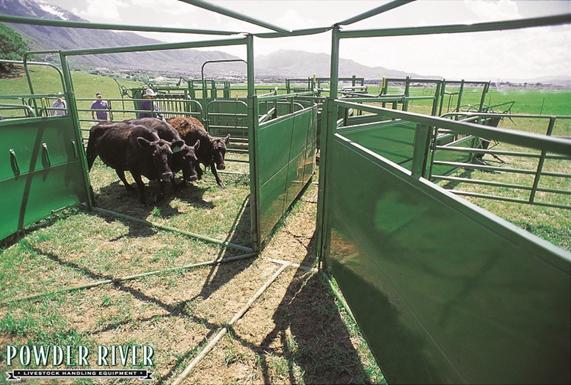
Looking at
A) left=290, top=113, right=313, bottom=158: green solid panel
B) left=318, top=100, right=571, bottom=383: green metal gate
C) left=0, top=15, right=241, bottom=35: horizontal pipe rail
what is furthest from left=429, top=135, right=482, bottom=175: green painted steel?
left=0, top=15, right=241, bottom=35: horizontal pipe rail

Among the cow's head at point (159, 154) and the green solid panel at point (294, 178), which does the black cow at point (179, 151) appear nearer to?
the cow's head at point (159, 154)

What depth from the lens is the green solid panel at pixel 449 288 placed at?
40.8 inches

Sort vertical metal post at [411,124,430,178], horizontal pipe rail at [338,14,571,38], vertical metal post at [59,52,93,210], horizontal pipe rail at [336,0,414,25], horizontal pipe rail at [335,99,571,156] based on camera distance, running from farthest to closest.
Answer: vertical metal post at [59,52,93,210], horizontal pipe rail at [336,0,414,25], vertical metal post at [411,124,430,178], horizontal pipe rail at [338,14,571,38], horizontal pipe rail at [335,99,571,156]

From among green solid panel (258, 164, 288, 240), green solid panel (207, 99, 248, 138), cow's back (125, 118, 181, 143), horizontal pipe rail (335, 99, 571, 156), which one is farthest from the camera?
green solid panel (207, 99, 248, 138)

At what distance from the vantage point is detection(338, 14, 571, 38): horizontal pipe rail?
116cm

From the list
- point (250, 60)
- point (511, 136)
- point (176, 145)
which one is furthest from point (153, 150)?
point (511, 136)

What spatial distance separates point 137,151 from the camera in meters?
5.70

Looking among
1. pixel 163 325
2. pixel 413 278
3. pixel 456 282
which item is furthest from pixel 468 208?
pixel 163 325

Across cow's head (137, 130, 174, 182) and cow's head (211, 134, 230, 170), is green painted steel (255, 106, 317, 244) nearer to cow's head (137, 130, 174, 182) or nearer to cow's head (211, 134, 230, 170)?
cow's head (211, 134, 230, 170)

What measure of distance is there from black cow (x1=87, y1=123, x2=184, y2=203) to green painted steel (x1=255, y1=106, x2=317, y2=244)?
212 centimetres

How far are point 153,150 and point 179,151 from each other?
52 centimetres

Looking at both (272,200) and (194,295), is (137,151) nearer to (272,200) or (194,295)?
(272,200)

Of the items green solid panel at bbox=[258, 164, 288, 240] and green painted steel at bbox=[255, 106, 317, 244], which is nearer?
green painted steel at bbox=[255, 106, 317, 244]

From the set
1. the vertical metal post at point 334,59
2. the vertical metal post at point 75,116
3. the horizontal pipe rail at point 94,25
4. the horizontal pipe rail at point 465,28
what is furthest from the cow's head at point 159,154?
the horizontal pipe rail at point 465,28
